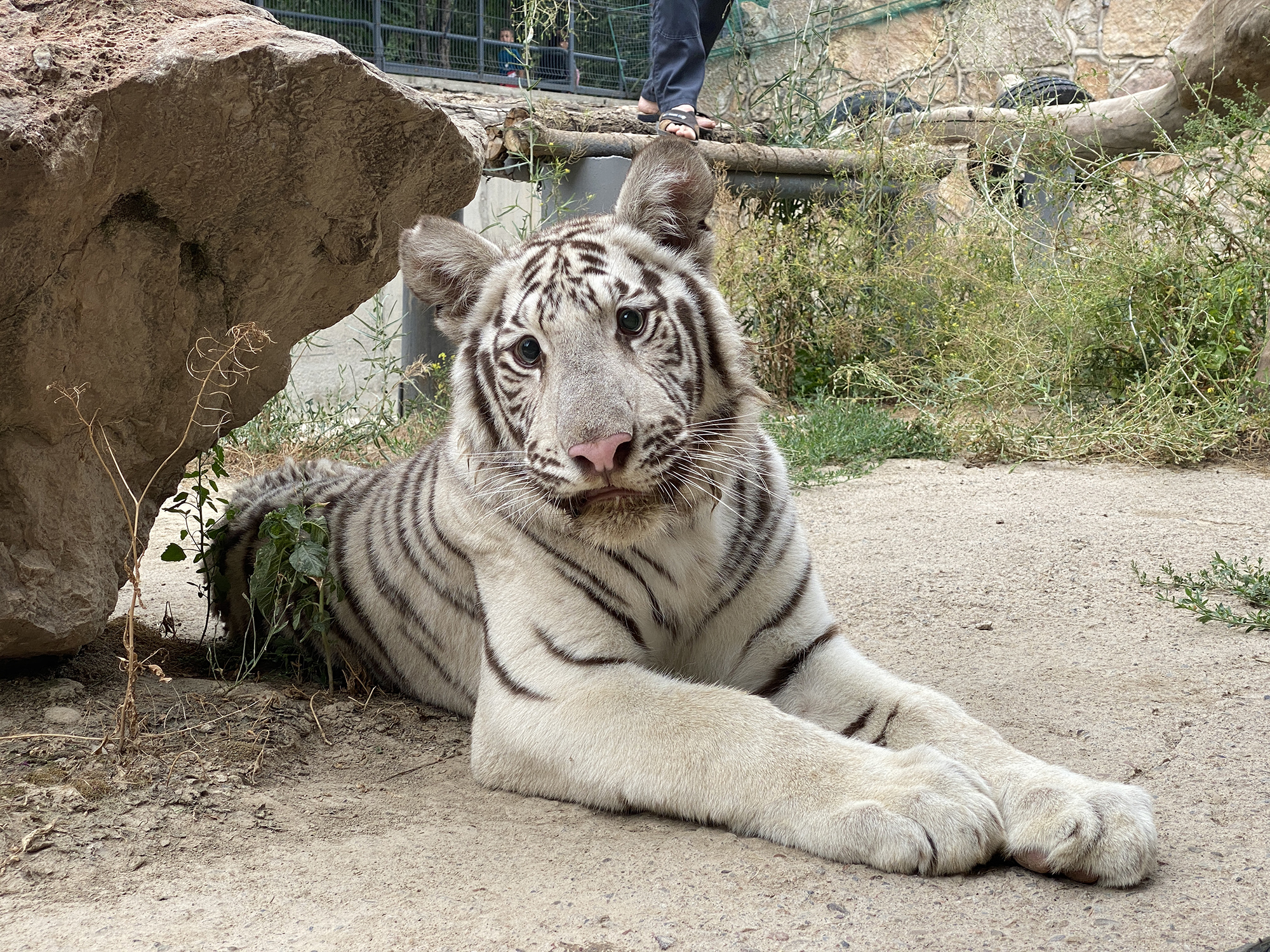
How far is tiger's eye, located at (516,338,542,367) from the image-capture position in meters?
2.49

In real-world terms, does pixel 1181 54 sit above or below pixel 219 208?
above

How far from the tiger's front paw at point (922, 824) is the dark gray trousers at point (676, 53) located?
5.89m

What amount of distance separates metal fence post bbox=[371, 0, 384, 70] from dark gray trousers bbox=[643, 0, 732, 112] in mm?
4618

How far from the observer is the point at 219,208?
2627mm

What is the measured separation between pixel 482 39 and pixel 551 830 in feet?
35.3

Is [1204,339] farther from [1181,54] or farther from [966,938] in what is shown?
[966,938]

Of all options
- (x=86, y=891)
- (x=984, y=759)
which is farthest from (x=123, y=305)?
(x=984, y=759)

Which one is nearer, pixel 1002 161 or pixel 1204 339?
pixel 1204 339

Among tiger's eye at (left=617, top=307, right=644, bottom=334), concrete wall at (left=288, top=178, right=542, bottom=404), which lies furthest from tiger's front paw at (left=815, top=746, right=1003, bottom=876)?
concrete wall at (left=288, top=178, right=542, bottom=404)

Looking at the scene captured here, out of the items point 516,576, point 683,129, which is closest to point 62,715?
point 516,576

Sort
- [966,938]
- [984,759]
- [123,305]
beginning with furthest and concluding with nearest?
[123,305], [984,759], [966,938]

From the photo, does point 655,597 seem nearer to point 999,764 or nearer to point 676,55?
point 999,764

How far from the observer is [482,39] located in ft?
37.8

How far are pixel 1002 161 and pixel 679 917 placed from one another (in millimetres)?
6831
